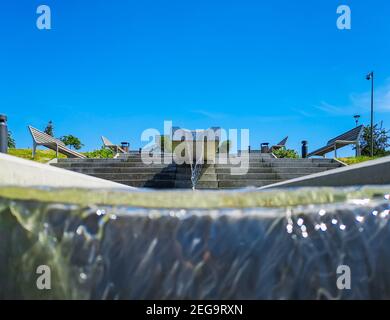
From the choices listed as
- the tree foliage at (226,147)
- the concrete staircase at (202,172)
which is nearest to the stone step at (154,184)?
the concrete staircase at (202,172)

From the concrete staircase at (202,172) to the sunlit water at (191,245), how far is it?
6.11m

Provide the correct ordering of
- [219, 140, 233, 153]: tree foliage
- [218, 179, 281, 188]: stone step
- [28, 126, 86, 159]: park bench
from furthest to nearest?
[219, 140, 233, 153]: tree foliage
[28, 126, 86, 159]: park bench
[218, 179, 281, 188]: stone step

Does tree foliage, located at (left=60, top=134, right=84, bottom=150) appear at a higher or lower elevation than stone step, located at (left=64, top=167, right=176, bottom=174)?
higher

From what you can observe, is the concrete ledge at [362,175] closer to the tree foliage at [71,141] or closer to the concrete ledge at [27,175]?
the concrete ledge at [27,175]

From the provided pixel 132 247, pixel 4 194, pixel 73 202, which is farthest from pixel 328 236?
pixel 4 194

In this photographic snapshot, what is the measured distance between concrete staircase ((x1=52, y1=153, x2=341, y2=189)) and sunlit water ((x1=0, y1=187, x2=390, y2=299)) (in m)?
6.11

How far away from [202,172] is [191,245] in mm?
6842

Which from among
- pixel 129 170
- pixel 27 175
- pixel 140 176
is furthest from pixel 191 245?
pixel 129 170

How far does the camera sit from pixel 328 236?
1411 millimetres

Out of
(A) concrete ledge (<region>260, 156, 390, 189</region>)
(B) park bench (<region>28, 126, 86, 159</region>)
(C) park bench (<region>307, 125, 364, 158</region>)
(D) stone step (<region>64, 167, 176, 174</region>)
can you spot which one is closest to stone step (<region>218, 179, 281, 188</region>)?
(D) stone step (<region>64, 167, 176, 174</region>)

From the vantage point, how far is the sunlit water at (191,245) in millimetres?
1344

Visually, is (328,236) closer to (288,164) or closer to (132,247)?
(132,247)

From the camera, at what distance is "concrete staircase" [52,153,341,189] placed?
25.7 feet

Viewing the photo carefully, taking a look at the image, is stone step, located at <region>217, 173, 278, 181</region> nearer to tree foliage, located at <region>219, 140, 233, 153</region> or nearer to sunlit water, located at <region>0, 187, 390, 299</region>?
tree foliage, located at <region>219, 140, 233, 153</region>
